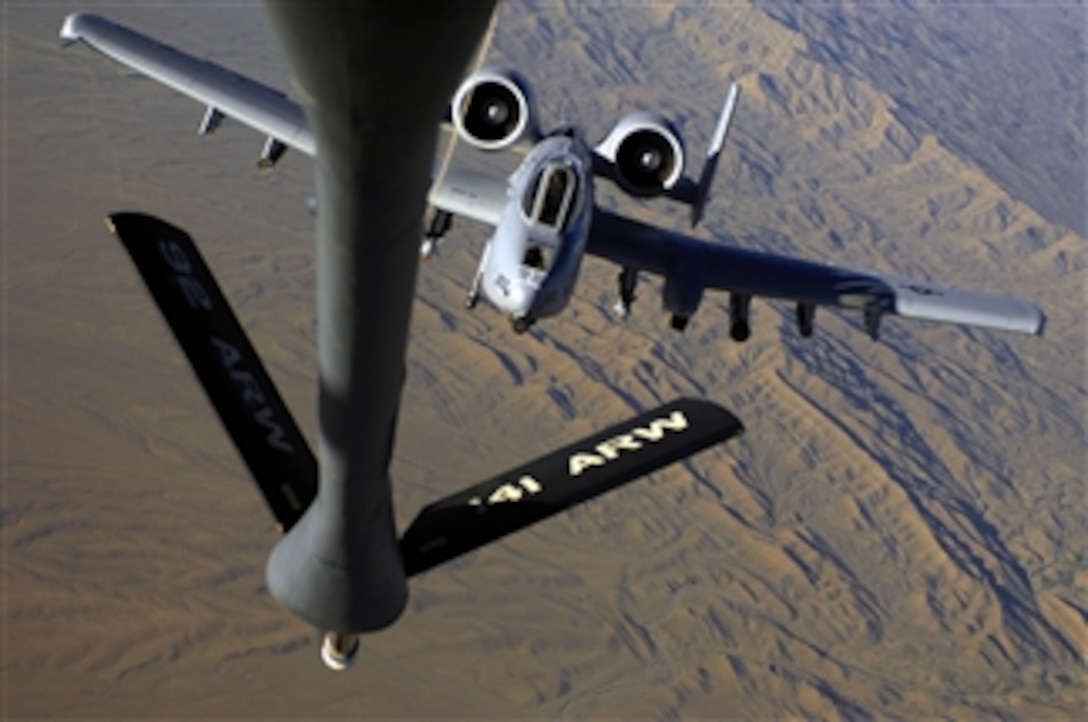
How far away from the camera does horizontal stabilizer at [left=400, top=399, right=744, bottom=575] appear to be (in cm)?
824

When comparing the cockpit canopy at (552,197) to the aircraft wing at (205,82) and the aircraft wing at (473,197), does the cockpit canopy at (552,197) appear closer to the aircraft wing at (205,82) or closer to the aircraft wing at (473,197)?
the aircraft wing at (473,197)

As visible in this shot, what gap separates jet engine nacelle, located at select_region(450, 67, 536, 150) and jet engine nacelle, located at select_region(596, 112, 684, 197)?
2.64m

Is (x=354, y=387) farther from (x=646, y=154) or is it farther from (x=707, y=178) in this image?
(x=707, y=178)

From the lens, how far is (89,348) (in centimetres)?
8075

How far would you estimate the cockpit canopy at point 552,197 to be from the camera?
2409 cm

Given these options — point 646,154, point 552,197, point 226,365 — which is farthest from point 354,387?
point 646,154

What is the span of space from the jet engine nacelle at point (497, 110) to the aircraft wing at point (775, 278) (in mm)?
→ 3782

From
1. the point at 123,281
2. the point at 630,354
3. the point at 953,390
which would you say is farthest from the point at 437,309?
the point at 953,390

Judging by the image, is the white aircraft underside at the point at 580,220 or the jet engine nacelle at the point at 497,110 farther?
the jet engine nacelle at the point at 497,110

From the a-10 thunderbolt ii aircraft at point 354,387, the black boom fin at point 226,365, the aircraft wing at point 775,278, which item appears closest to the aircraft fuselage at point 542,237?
the aircraft wing at point 775,278

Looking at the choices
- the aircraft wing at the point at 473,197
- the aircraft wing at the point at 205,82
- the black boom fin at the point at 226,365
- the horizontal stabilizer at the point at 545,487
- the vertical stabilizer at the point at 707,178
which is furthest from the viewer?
the vertical stabilizer at the point at 707,178

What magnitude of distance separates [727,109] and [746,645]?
51.9 metres

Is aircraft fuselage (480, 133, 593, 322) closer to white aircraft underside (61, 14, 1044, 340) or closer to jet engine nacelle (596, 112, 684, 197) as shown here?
white aircraft underside (61, 14, 1044, 340)

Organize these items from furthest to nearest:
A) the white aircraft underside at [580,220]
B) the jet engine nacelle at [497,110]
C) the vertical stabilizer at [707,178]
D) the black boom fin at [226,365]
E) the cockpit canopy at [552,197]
→ the vertical stabilizer at [707,178] < the jet engine nacelle at [497,110] < the white aircraft underside at [580,220] < the cockpit canopy at [552,197] < the black boom fin at [226,365]
